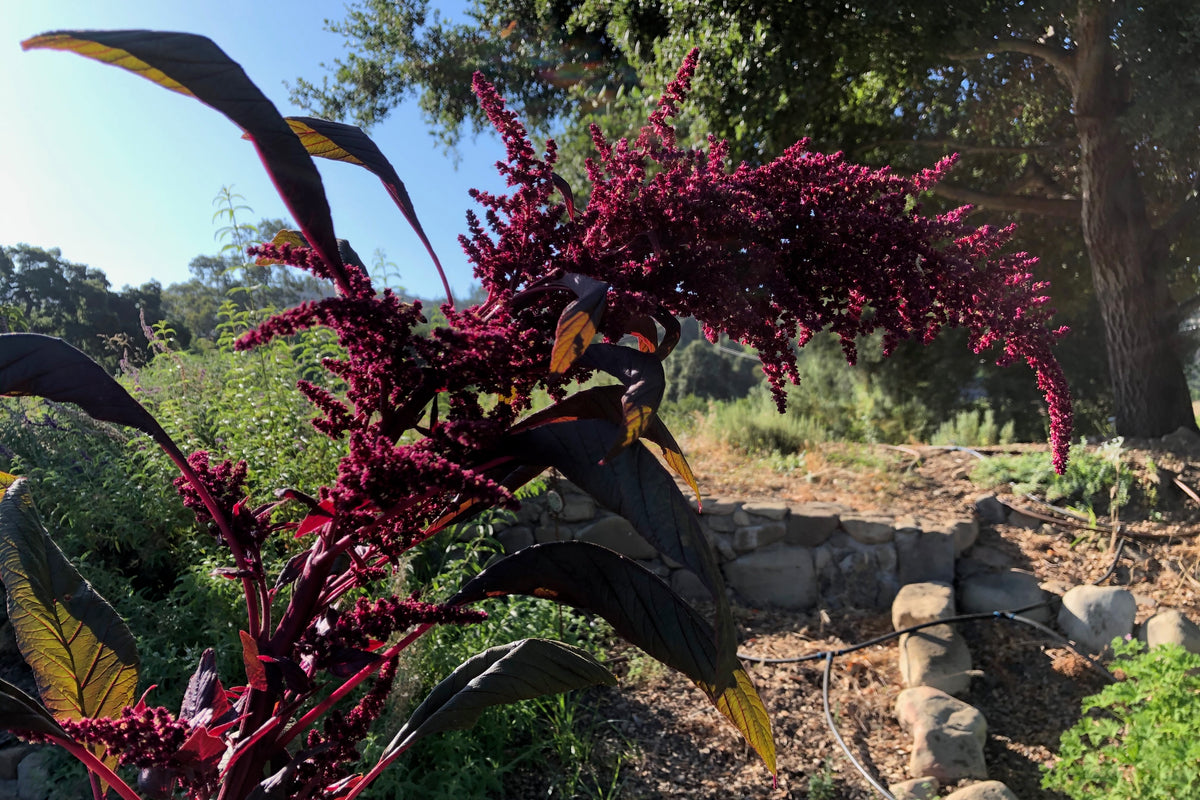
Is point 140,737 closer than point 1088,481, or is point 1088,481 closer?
point 140,737

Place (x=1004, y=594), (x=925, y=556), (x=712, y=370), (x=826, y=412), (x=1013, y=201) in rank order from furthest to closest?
1. (x=712, y=370)
2. (x=826, y=412)
3. (x=1013, y=201)
4. (x=925, y=556)
5. (x=1004, y=594)

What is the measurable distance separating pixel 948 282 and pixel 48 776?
3304 millimetres

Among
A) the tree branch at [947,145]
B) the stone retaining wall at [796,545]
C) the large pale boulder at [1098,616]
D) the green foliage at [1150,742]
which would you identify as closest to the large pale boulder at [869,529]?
the stone retaining wall at [796,545]

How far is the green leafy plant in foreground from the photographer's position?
1.70 feet

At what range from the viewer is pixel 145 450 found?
3.14 meters

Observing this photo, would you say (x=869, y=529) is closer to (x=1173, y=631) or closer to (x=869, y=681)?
(x=869, y=681)

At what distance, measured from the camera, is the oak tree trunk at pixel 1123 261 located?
18.3 ft

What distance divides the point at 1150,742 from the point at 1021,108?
6.57 meters

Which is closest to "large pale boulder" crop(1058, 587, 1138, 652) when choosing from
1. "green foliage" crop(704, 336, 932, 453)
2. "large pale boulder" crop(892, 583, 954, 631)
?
"large pale boulder" crop(892, 583, 954, 631)

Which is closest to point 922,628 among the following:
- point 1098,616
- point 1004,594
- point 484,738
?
point 1004,594

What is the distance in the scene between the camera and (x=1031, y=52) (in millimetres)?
5473

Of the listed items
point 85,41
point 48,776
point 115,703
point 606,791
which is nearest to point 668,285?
point 85,41

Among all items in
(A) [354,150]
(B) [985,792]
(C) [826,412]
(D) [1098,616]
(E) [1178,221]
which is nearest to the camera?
(A) [354,150]

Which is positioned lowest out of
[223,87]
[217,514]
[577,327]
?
[217,514]
